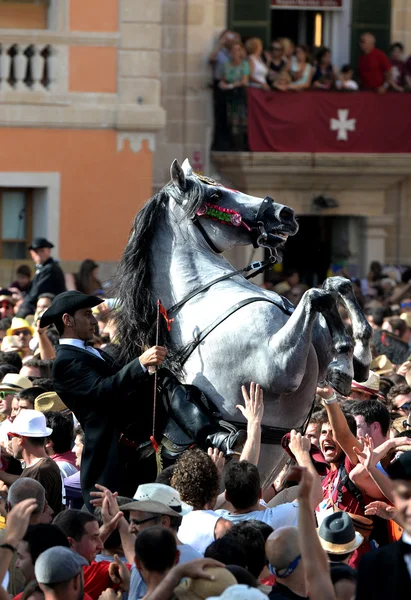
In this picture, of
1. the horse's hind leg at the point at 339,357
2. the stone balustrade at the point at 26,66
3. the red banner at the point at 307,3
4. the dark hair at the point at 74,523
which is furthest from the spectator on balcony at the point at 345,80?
the dark hair at the point at 74,523

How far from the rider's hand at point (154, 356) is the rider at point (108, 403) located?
2 cm

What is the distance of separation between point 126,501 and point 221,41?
16144 millimetres

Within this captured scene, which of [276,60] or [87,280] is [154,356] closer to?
[87,280]

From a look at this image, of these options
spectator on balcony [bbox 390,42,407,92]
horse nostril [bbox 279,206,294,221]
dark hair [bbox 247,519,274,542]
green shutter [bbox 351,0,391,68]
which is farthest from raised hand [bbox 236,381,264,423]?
green shutter [bbox 351,0,391,68]

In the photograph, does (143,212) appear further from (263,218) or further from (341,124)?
(341,124)

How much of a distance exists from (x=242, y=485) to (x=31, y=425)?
1.87m

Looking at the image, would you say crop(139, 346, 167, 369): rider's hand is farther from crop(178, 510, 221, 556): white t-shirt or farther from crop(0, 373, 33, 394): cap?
crop(0, 373, 33, 394): cap

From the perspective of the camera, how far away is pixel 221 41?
22266 mm

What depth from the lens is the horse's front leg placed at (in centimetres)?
773

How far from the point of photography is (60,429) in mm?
8586

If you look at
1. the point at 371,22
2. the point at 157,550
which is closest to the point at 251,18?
the point at 371,22

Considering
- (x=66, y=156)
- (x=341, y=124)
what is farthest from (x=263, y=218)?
(x=341, y=124)

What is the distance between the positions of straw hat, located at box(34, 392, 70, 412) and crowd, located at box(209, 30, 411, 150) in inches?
520

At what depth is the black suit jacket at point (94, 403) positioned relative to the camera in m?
7.85
